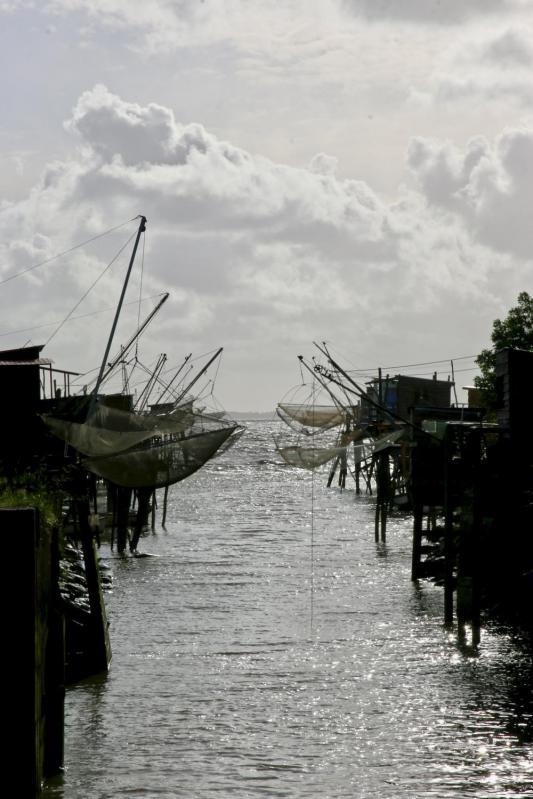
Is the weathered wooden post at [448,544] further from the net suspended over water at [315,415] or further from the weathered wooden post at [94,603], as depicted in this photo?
the net suspended over water at [315,415]

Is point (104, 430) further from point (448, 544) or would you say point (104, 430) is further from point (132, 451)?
point (448, 544)

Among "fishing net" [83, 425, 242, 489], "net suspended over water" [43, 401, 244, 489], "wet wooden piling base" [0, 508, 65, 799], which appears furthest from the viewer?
"fishing net" [83, 425, 242, 489]

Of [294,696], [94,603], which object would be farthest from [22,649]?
[294,696]

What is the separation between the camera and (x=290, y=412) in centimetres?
5853

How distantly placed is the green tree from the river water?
26845 mm

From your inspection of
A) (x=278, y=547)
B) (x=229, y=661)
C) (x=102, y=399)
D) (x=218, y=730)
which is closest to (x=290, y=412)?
(x=278, y=547)

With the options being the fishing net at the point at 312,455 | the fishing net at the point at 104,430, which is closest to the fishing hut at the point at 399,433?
the fishing net at the point at 312,455

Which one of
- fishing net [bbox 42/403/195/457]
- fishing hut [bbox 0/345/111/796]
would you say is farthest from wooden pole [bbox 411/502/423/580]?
fishing hut [bbox 0/345/111/796]

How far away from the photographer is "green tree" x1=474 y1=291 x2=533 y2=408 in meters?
58.0

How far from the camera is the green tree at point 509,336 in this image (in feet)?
190

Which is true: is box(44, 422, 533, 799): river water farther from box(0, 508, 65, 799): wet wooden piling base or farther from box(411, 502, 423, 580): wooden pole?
box(0, 508, 65, 799): wet wooden piling base

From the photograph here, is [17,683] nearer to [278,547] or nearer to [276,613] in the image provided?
[276,613]

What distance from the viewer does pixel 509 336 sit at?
194 feet

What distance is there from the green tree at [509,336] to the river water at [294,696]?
88.1 feet
